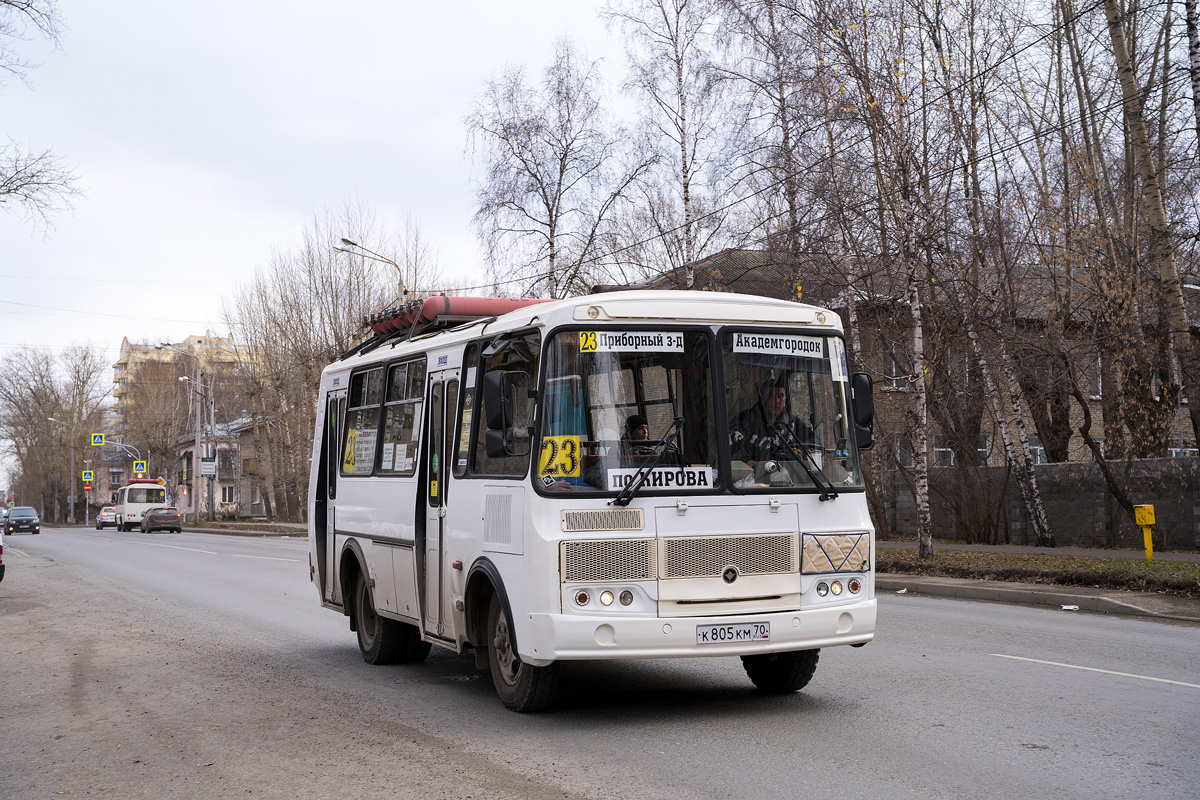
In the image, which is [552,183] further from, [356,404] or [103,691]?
[103,691]

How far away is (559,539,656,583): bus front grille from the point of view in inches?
278

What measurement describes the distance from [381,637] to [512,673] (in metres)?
2.88

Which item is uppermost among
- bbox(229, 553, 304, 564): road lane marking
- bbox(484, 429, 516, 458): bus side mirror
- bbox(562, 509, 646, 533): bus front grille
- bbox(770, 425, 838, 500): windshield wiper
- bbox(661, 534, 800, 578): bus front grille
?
bbox(484, 429, 516, 458): bus side mirror

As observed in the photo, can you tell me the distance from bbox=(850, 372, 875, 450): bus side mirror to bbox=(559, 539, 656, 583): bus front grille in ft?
5.93

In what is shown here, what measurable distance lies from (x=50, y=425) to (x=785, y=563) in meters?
102

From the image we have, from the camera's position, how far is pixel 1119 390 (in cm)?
2216

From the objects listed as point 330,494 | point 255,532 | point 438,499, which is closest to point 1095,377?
point 330,494

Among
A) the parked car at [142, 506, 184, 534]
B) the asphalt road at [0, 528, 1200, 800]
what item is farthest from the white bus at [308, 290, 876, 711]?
the parked car at [142, 506, 184, 534]

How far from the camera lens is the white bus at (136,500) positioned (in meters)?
64.8

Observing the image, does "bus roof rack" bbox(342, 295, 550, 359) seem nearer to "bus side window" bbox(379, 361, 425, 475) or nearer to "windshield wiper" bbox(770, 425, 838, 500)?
"bus side window" bbox(379, 361, 425, 475)

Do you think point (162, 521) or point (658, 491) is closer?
point (658, 491)

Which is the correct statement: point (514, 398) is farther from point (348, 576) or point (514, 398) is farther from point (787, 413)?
point (348, 576)

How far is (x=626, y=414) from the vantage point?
7348mm

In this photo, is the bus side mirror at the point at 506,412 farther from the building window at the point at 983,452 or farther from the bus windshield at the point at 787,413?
the building window at the point at 983,452
